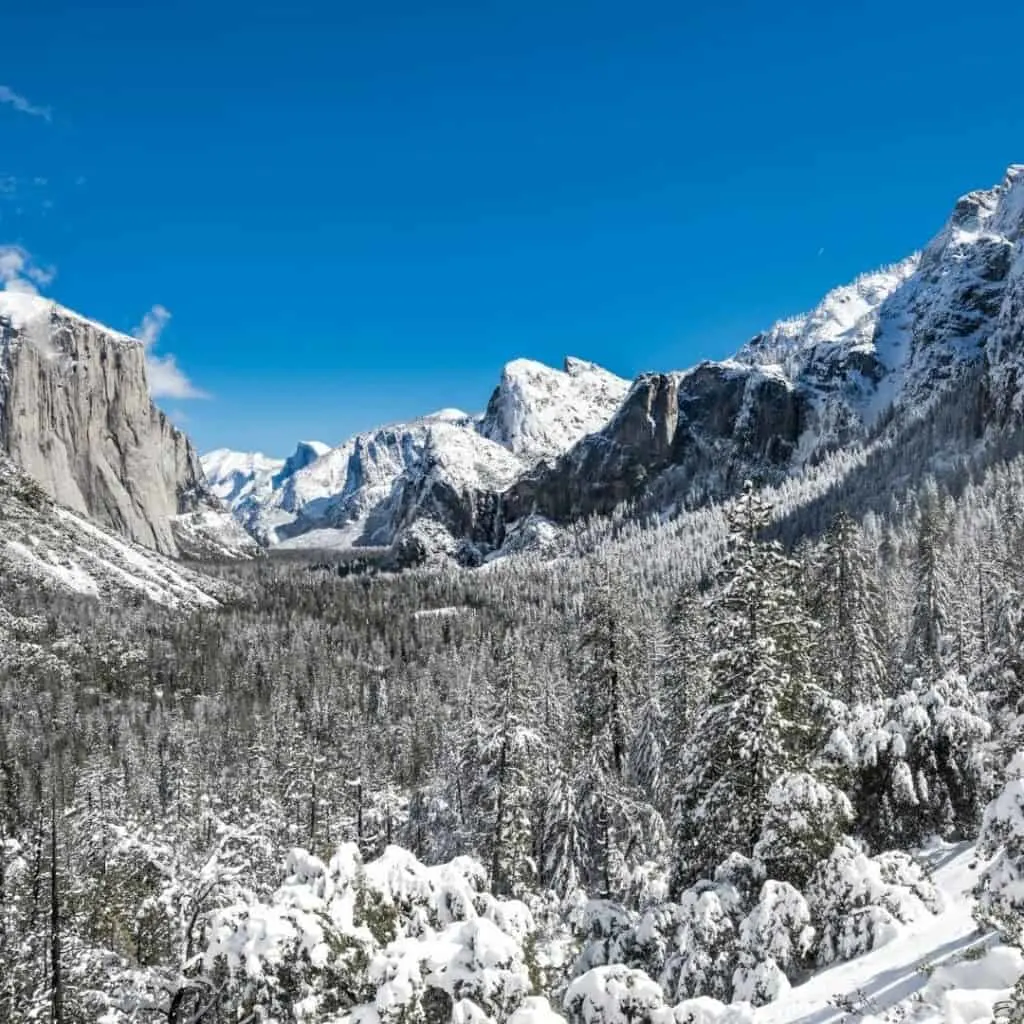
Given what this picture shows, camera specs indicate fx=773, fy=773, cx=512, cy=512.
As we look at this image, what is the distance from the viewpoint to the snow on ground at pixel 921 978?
8.89m

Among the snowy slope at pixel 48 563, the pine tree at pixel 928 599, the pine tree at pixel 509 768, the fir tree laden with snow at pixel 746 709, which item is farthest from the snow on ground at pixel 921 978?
the snowy slope at pixel 48 563

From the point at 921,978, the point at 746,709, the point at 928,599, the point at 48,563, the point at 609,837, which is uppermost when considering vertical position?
the point at 48,563

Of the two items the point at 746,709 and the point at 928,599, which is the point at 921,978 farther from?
the point at 928,599

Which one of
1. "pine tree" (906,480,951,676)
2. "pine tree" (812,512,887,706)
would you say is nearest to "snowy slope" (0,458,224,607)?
"pine tree" (812,512,887,706)

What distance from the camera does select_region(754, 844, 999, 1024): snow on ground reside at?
8.89m

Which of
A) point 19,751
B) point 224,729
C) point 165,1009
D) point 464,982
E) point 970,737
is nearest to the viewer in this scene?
point 464,982

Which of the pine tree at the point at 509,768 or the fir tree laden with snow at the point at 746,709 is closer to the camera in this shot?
the fir tree laden with snow at the point at 746,709

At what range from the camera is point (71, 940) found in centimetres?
2772

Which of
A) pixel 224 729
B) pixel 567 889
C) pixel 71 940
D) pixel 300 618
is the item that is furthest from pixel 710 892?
pixel 300 618

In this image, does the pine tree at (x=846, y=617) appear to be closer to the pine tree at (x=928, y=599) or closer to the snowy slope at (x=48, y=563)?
the pine tree at (x=928, y=599)

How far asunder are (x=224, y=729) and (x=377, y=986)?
108 m

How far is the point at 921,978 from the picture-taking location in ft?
35.3

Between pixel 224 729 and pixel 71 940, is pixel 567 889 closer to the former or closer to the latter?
pixel 71 940

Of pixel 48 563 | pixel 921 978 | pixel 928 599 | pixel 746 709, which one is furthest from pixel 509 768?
pixel 48 563
